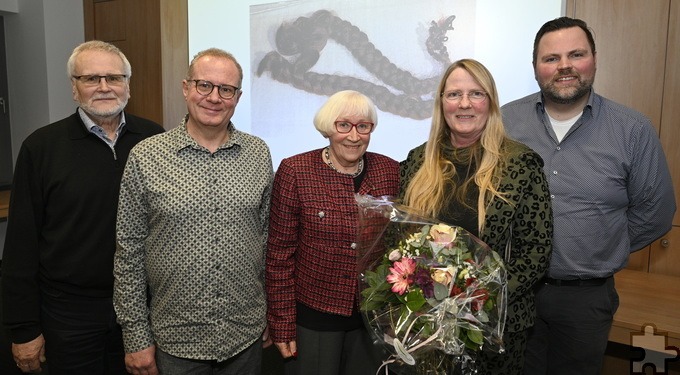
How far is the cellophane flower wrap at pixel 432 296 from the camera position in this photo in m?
1.18

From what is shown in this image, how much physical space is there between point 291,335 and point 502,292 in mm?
800

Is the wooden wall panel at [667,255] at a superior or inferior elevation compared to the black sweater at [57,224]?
inferior

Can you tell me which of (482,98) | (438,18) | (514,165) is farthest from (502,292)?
(438,18)

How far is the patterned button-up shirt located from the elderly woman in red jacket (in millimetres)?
107

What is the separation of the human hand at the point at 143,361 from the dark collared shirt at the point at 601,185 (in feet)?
4.65

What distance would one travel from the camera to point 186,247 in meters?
1.56

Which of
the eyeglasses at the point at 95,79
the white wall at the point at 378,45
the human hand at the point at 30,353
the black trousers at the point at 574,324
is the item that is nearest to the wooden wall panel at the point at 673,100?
the white wall at the point at 378,45

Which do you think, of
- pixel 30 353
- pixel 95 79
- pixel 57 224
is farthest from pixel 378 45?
pixel 30 353

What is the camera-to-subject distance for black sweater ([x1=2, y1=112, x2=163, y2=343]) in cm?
173

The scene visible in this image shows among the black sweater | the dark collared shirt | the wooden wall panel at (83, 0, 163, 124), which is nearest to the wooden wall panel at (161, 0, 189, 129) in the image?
the wooden wall panel at (83, 0, 163, 124)

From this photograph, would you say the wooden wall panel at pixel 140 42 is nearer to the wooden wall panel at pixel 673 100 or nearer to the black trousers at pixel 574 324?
the black trousers at pixel 574 324

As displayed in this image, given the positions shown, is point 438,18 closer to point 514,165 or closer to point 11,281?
point 514,165

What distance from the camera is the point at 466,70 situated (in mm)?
1541

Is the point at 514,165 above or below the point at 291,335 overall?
above
